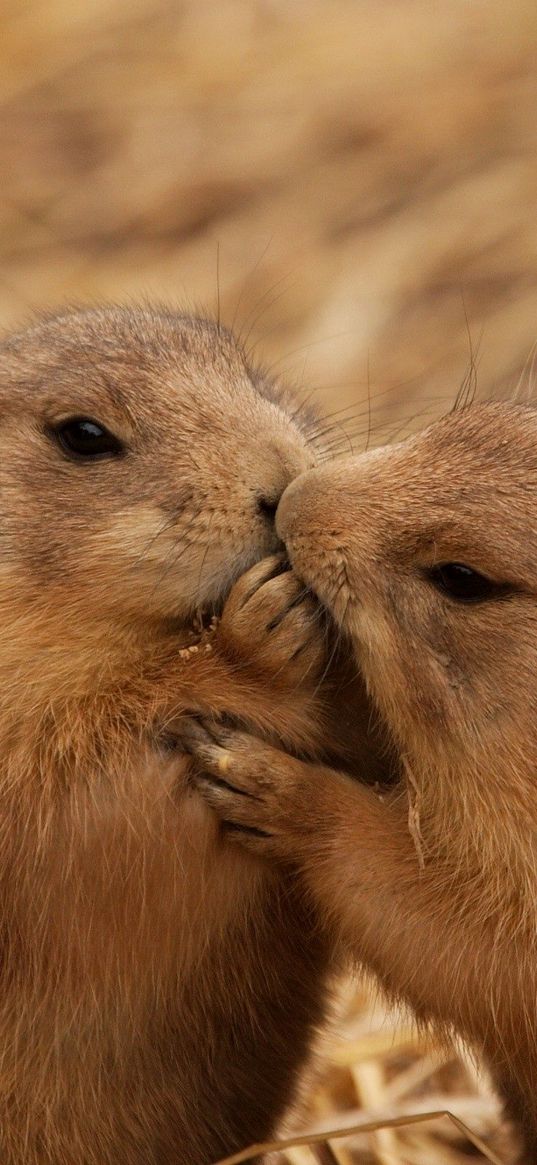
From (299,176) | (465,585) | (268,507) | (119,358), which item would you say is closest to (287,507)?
(268,507)

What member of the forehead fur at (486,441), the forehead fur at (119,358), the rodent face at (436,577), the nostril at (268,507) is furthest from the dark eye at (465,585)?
the forehead fur at (119,358)

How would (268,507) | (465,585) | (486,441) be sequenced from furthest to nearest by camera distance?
(486,441) < (268,507) < (465,585)

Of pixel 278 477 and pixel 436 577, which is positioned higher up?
pixel 278 477

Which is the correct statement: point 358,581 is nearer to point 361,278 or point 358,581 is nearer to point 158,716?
point 158,716

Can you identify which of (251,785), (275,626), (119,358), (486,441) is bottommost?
(251,785)

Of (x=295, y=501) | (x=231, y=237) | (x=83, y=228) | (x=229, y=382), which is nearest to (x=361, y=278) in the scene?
(x=231, y=237)

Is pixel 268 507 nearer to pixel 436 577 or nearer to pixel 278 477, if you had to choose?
pixel 278 477

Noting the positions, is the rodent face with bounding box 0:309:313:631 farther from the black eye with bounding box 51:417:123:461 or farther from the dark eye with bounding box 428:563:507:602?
the dark eye with bounding box 428:563:507:602

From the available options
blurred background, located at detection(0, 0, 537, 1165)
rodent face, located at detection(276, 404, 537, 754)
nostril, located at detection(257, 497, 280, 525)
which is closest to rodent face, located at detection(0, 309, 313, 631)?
nostril, located at detection(257, 497, 280, 525)

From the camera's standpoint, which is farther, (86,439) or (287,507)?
(86,439)
